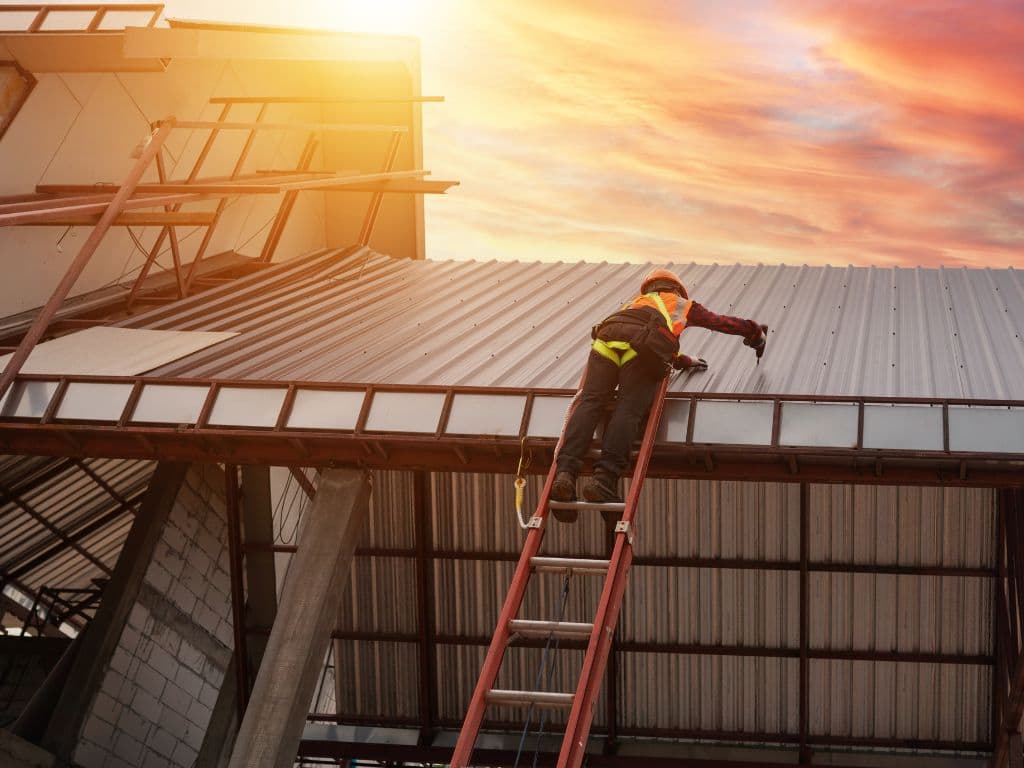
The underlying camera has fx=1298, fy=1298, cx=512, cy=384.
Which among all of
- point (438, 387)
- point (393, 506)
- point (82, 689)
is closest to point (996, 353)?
point (438, 387)

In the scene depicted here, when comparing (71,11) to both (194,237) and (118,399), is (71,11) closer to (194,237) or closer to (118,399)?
(194,237)

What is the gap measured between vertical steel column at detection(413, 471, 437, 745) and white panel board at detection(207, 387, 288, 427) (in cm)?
615

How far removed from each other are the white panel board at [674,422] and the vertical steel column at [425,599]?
8.00m

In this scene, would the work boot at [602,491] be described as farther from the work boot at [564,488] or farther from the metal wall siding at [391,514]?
the metal wall siding at [391,514]

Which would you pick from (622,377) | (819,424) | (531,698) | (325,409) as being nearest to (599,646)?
(531,698)

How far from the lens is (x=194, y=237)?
31.4 m

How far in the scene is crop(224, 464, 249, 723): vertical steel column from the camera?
79.3 feet

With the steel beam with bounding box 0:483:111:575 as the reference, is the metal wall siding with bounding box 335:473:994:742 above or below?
below

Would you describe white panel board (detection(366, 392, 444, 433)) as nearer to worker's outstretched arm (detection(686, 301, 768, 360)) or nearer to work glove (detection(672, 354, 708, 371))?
work glove (detection(672, 354, 708, 371))

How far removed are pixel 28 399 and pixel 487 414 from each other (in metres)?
6.58

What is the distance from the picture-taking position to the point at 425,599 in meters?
24.8

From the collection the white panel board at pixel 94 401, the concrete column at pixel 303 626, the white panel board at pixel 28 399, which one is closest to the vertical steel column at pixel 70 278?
the white panel board at pixel 28 399

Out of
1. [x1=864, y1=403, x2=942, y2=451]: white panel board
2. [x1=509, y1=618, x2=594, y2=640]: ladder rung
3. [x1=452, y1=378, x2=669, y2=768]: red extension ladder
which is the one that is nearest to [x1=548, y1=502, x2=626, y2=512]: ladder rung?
[x1=452, y1=378, x2=669, y2=768]: red extension ladder

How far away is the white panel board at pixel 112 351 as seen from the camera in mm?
19328
